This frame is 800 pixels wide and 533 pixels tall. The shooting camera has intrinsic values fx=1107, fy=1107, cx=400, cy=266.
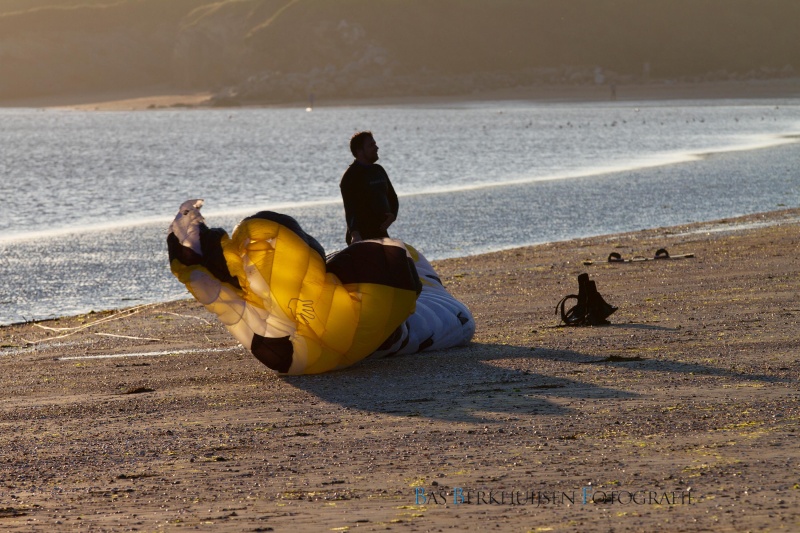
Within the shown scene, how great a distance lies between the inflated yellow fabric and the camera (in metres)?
7.70

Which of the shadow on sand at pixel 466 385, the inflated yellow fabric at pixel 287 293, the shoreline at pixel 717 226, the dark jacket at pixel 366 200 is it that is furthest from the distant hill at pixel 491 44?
the inflated yellow fabric at pixel 287 293

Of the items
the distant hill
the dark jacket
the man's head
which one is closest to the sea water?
the dark jacket

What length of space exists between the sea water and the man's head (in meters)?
5.88

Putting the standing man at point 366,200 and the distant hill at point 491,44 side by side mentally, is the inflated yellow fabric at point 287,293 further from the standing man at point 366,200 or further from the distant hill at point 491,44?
the distant hill at point 491,44

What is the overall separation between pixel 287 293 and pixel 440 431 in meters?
1.95

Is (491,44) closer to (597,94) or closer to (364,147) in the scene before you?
(597,94)

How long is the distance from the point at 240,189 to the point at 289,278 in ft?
91.7

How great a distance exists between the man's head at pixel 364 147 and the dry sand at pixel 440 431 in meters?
1.71

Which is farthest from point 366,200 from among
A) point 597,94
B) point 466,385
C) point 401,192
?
Answer: point 597,94

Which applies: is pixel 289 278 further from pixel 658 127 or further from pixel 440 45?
pixel 440 45

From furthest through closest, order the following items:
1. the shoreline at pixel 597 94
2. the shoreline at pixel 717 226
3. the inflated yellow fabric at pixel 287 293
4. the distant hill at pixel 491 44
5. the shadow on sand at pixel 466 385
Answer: the distant hill at pixel 491 44 < the shoreline at pixel 597 94 < the shoreline at pixel 717 226 < the inflated yellow fabric at pixel 287 293 < the shadow on sand at pixel 466 385

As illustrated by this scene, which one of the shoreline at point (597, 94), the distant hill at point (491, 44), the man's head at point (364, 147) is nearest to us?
the man's head at point (364, 147)

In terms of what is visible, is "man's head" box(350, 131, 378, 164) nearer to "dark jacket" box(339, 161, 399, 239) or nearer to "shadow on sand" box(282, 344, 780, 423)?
"dark jacket" box(339, 161, 399, 239)

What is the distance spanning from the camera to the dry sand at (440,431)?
499 centimetres
